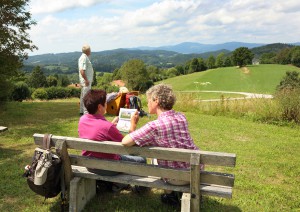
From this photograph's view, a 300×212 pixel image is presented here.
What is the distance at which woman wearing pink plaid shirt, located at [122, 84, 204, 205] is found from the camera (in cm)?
316

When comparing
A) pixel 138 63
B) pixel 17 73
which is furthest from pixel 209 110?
pixel 138 63

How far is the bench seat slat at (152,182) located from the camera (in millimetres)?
3172

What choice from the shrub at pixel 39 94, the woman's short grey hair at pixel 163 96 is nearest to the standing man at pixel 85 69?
the woman's short grey hair at pixel 163 96

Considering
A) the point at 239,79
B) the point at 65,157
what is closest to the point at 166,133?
the point at 65,157

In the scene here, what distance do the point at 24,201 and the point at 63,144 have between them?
1310 mm

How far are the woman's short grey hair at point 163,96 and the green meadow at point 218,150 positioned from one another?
4.66ft

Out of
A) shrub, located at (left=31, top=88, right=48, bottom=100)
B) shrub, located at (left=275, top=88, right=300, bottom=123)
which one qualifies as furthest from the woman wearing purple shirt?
shrub, located at (left=31, top=88, right=48, bottom=100)

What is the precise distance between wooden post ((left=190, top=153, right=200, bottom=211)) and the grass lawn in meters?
0.68

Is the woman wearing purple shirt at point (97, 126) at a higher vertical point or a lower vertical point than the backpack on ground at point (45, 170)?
higher

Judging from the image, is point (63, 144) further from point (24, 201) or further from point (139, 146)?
point (24, 201)

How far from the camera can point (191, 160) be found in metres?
2.97

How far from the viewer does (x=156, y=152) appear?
309 centimetres

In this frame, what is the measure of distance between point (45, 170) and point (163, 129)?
139 centimetres

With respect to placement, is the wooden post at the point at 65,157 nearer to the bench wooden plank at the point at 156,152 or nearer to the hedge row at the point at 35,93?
the bench wooden plank at the point at 156,152
